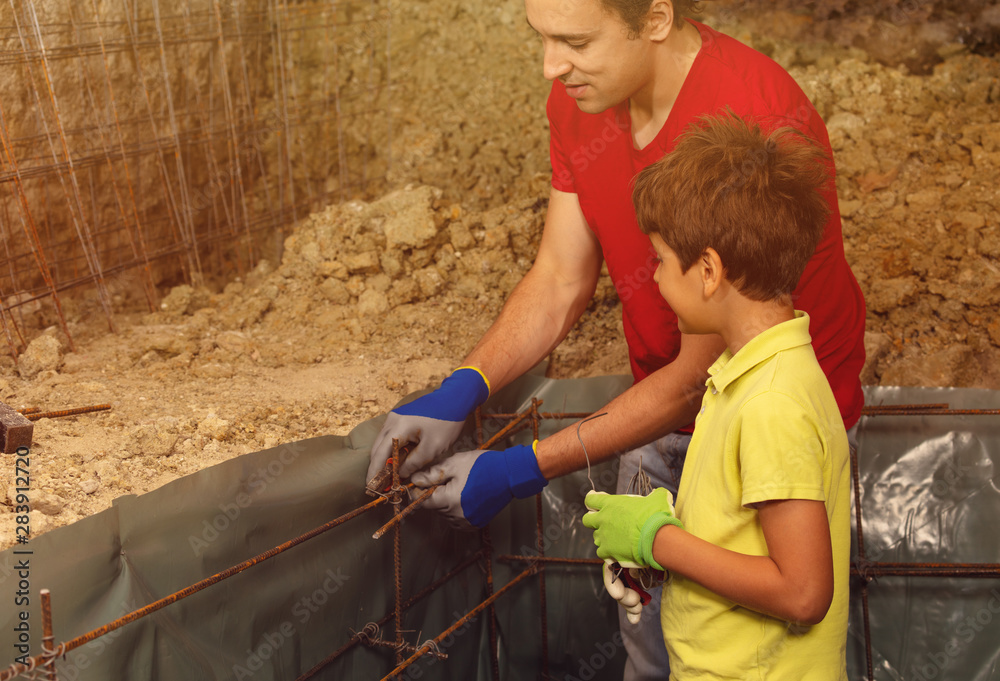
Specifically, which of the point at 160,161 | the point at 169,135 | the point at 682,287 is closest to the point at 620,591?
the point at 682,287

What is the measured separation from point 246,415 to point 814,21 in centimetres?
282

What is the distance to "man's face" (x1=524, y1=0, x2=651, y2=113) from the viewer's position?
1.34m

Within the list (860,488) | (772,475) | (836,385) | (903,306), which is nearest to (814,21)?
(903,306)

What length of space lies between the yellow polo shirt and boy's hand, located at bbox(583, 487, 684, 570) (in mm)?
47

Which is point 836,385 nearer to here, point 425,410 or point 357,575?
point 425,410

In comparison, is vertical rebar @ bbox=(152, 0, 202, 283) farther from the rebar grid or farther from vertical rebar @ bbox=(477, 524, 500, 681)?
vertical rebar @ bbox=(477, 524, 500, 681)

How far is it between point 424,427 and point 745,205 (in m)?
0.76

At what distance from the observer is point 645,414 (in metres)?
1.44

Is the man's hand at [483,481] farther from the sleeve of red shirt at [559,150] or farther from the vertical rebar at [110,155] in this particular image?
the vertical rebar at [110,155]

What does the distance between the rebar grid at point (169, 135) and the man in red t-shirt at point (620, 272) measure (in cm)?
129

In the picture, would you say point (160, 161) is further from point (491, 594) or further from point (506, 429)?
point (491, 594)

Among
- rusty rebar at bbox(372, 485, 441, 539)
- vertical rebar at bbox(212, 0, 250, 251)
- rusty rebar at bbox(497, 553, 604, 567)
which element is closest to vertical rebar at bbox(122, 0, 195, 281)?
vertical rebar at bbox(212, 0, 250, 251)

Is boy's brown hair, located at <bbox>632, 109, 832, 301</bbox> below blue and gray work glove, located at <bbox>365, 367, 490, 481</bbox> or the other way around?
the other way around

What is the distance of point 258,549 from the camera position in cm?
143
